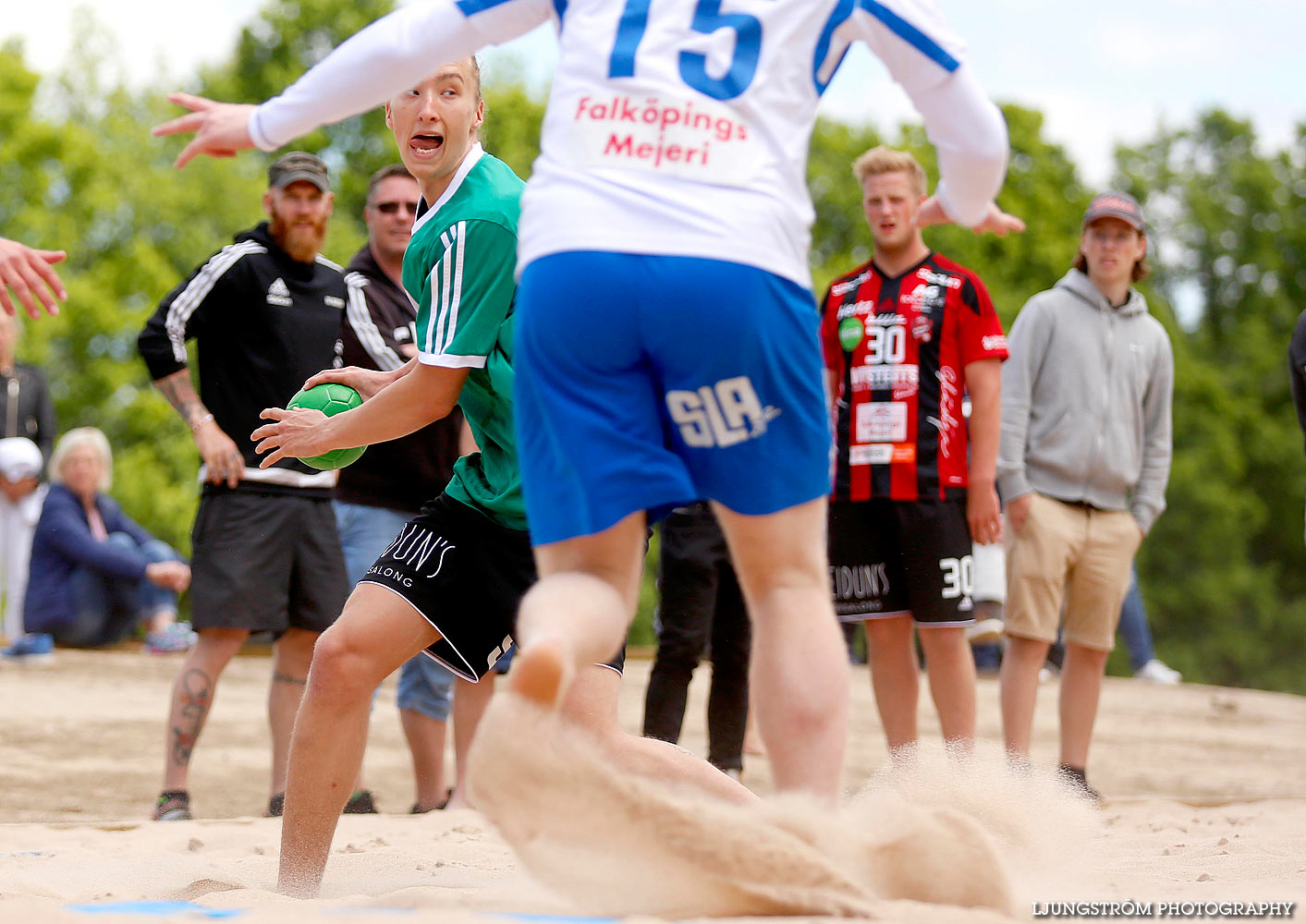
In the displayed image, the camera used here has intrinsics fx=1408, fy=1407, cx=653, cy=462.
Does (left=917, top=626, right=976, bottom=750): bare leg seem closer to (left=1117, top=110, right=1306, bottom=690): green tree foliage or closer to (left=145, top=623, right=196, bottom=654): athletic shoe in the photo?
(left=145, top=623, right=196, bottom=654): athletic shoe

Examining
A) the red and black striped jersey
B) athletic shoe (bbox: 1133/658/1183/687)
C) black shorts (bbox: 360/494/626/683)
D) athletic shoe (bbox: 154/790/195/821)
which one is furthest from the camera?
athletic shoe (bbox: 1133/658/1183/687)

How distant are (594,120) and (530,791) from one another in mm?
1249

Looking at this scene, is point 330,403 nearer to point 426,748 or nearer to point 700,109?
point 700,109

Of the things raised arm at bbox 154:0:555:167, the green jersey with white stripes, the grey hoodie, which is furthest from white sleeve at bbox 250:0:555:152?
the grey hoodie

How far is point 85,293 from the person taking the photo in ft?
89.0

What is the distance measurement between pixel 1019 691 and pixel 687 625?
4.96ft

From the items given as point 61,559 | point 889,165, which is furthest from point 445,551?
point 61,559

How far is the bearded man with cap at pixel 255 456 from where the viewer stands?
5855 millimetres

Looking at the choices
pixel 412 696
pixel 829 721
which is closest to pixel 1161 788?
pixel 412 696

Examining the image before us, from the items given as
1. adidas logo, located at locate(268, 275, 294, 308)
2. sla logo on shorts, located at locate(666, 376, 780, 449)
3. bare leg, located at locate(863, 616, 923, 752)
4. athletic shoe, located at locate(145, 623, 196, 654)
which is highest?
adidas logo, located at locate(268, 275, 294, 308)

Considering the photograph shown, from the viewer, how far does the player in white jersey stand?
257 cm

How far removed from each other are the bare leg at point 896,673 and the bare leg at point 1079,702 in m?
0.90

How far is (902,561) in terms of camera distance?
5.76 metres

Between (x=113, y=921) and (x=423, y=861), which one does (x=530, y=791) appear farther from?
(x=423, y=861)
